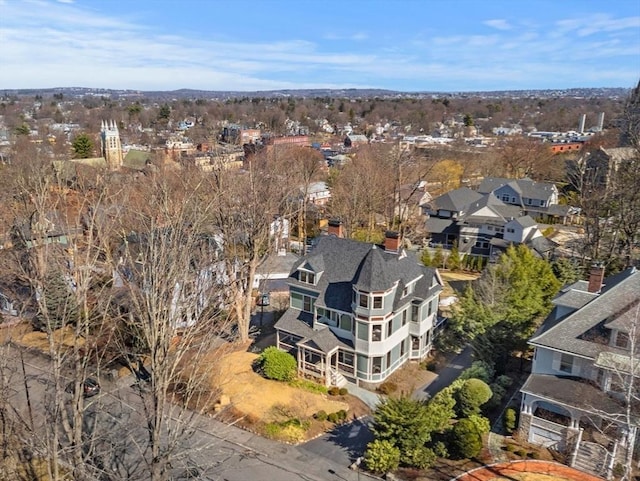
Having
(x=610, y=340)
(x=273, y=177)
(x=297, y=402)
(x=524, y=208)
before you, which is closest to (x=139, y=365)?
(x=297, y=402)

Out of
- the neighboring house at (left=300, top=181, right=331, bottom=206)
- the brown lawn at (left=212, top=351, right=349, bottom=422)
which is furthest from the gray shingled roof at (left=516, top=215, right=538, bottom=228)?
the brown lawn at (left=212, top=351, right=349, bottom=422)

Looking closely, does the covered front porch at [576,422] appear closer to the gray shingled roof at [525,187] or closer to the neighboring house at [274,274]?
the neighboring house at [274,274]

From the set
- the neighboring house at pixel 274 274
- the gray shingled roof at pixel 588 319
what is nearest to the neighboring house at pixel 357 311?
the gray shingled roof at pixel 588 319

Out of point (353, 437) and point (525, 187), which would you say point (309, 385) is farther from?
point (525, 187)

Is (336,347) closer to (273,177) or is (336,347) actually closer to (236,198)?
(236,198)

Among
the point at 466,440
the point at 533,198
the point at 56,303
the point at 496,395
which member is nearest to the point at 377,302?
the point at 496,395

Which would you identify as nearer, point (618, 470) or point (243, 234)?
point (618, 470)
